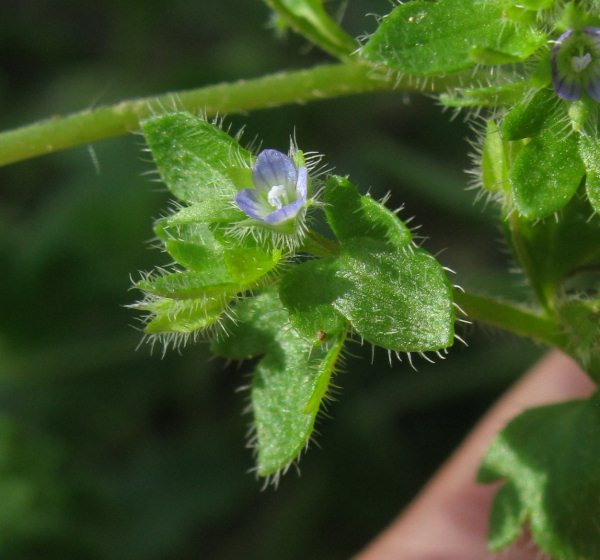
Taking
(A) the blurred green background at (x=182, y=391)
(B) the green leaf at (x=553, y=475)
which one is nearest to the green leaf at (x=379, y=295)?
(B) the green leaf at (x=553, y=475)

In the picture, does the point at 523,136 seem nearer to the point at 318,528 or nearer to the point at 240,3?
the point at 318,528

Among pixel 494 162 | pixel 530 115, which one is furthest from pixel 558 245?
pixel 530 115

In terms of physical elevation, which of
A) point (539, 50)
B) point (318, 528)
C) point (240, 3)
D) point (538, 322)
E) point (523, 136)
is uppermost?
point (539, 50)

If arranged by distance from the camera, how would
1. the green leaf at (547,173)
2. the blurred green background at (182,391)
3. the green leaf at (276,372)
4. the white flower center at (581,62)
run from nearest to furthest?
the white flower center at (581,62) → the green leaf at (547,173) → the green leaf at (276,372) → the blurred green background at (182,391)

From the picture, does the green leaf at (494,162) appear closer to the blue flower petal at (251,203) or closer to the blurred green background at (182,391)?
the blue flower petal at (251,203)

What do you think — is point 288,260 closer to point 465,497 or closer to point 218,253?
point 218,253

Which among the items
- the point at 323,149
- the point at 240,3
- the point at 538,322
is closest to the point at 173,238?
the point at 538,322
